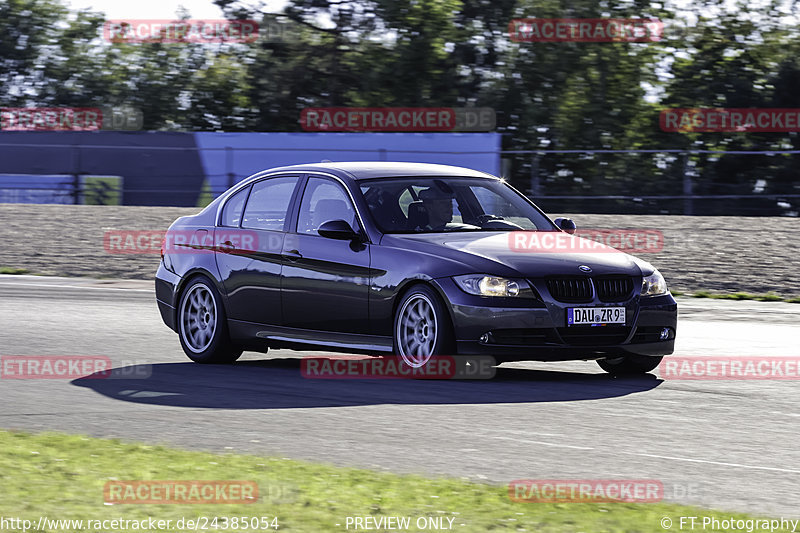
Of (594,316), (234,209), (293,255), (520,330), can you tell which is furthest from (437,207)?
(234,209)

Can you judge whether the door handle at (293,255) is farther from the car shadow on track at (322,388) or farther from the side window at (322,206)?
the car shadow on track at (322,388)

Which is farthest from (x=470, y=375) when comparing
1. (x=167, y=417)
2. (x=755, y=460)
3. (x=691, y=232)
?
(x=691, y=232)

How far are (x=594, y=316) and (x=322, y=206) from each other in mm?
2361

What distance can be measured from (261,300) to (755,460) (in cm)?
495

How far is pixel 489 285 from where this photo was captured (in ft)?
31.2

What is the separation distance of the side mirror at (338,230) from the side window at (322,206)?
224mm

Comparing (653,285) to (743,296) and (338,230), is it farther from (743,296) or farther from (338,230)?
(743,296)

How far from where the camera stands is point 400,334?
9.89 meters

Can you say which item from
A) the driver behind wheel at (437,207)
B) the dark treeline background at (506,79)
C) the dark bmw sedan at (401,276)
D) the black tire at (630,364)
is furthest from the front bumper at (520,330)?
the dark treeline background at (506,79)

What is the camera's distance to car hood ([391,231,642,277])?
9555mm

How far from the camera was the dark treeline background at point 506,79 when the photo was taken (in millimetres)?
28453

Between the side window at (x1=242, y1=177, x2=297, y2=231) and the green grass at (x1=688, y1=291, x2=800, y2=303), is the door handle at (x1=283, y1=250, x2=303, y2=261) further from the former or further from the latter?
the green grass at (x1=688, y1=291, x2=800, y2=303)

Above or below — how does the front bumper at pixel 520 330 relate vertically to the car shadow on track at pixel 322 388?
above

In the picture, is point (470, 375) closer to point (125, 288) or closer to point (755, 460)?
point (755, 460)
